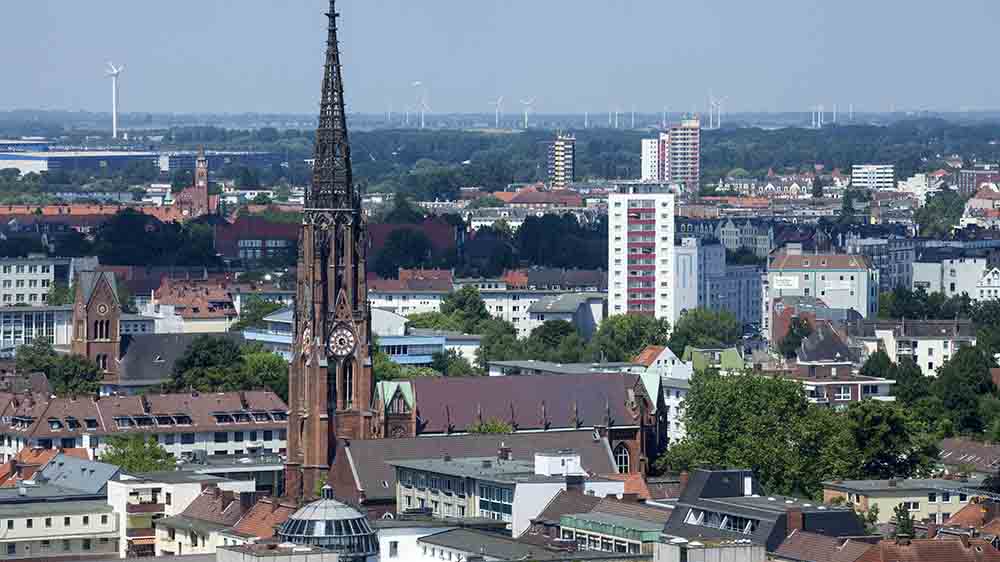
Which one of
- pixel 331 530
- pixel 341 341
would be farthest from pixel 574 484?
pixel 331 530

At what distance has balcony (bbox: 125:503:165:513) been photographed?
263ft

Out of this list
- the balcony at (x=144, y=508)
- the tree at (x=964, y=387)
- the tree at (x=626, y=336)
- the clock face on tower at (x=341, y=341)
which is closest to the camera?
the balcony at (x=144, y=508)

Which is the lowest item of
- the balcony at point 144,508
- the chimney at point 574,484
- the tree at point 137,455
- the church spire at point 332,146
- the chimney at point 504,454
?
the tree at point 137,455

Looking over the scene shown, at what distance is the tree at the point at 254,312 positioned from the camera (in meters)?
145

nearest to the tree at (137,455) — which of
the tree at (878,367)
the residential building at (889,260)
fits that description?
the tree at (878,367)

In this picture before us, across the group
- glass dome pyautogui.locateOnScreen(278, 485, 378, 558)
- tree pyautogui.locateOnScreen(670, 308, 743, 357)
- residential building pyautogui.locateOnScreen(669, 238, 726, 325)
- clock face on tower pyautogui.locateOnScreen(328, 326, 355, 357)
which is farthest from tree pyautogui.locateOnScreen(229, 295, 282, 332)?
glass dome pyautogui.locateOnScreen(278, 485, 378, 558)

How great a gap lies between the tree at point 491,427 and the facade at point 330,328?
4.02 metres

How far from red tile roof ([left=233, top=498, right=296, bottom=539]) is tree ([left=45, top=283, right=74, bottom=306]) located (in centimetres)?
8376

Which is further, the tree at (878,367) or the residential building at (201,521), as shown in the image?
the tree at (878,367)

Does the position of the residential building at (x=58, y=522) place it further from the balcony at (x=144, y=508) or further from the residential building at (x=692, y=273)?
the residential building at (x=692, y=273)

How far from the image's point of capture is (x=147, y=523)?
3147 inches

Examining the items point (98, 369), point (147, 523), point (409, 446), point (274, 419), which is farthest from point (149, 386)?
point (147, 523)

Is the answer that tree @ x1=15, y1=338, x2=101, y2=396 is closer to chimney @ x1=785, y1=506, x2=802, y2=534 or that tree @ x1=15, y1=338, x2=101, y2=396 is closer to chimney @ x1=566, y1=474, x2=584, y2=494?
chimney @ x1=566, y1=474, x2=584, y2=494

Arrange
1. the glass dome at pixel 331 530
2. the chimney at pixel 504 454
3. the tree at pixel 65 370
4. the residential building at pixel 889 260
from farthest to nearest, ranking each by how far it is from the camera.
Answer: the residential building at pixel 889 260, the tree at pixel 65 370, the chimney at pixel 504 454, the glass dome at pixel 331 530
